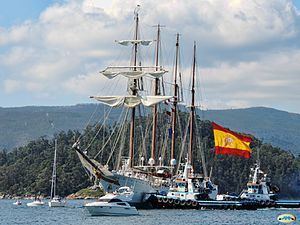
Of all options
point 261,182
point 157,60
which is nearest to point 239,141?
point 261,182

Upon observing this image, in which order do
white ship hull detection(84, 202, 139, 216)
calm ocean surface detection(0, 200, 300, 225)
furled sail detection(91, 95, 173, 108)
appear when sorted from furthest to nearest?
furled sail detection(91, 95, 173, 108)
white ship hull detection(84, 202, 139, 216)
calm ocean surface detection(0, 200, 300, 225)

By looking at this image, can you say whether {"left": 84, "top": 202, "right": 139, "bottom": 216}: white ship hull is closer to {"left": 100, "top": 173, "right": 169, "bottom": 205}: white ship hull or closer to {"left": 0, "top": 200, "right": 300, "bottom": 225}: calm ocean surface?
{"left": 0, "top": 200, "right": 300, "bottom": 225}: calm ocean surface

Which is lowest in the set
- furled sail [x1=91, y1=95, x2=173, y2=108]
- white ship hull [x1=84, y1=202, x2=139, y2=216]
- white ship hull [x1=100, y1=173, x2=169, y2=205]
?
white ship hull [x1=84, y1=202, x2=139, y2=216]

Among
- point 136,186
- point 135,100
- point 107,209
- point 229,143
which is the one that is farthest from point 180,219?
point 135,100

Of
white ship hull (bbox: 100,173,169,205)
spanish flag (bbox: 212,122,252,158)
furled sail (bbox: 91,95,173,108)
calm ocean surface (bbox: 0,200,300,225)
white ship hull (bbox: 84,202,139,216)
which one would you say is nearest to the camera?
calm ocean surface (bbox: 0,200,300,225)

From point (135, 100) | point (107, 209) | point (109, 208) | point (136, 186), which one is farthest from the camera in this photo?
point (135, 100)

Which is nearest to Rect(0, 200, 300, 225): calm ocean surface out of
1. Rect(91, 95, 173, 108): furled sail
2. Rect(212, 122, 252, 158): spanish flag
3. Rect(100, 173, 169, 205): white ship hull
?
Rect(100, 173, 169, 205): white ship hull

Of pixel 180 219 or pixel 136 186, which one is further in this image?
pixel 136 186

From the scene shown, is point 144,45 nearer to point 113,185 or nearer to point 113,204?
point 113,185

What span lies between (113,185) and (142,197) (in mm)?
5229

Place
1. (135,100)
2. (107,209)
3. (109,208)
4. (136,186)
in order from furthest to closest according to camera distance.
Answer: (135,100) < (136,186) < (109,208) < (107,209)

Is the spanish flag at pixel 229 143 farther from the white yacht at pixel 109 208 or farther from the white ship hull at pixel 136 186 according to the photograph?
the white yacht at pixel 109 208

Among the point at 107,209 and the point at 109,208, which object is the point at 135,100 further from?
the point at 107,209

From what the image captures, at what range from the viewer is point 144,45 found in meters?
136
